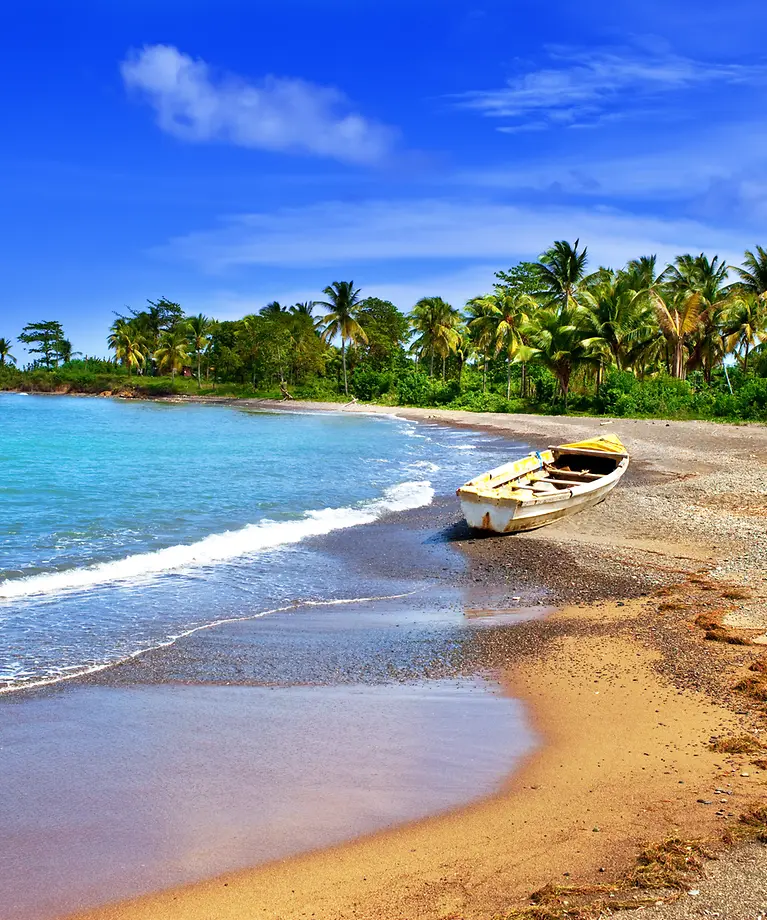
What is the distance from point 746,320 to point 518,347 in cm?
1314

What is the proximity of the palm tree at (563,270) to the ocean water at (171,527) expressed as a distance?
20654 mm

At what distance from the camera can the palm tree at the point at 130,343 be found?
102 meters

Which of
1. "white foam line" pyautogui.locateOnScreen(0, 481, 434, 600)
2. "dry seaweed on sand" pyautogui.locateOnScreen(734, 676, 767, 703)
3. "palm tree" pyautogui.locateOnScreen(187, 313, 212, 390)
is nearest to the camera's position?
"dry seaweed on sand" pyautogui.locateOnScreen(734, 676, 767, 703)

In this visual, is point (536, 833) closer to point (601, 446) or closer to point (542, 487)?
point (542, 487)

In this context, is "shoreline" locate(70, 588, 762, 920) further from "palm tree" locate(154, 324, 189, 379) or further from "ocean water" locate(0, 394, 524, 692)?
"palm tree" locate(154, 324, 189, 379)

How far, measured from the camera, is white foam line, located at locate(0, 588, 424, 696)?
23.8ft

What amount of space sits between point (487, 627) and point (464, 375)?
5933 cm

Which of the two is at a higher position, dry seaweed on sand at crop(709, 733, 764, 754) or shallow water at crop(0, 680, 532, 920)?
dry seaweed on sand at crop(709, 733, 764, 754)

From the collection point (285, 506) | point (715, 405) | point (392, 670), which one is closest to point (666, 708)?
point (392, 670)

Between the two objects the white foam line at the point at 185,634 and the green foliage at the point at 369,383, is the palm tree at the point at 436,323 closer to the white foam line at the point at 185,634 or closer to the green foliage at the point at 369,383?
the green foliage at the point at 369,383

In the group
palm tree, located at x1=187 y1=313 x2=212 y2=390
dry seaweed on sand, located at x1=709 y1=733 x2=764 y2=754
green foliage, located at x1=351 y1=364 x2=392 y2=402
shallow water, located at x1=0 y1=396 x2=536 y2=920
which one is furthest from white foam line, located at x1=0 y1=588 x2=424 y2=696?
palm tree, located at x1=187 y1=313 x2=212 y2=390

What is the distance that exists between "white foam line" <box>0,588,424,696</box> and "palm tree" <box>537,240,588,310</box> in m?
43.7

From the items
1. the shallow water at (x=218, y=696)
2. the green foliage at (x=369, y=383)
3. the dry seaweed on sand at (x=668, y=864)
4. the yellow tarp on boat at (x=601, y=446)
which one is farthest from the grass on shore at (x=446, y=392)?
the dry seaweed on sand at (x=668, y=864)

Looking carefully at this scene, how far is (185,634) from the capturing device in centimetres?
878
